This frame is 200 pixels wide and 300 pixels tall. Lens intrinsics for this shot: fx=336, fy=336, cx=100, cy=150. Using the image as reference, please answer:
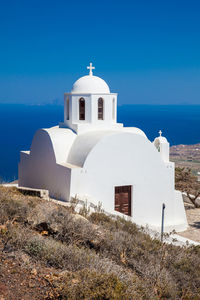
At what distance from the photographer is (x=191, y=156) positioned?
176 feet

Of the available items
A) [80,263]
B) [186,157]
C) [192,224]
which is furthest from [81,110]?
[186,157]

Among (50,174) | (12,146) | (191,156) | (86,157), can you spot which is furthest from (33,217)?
(12,146)

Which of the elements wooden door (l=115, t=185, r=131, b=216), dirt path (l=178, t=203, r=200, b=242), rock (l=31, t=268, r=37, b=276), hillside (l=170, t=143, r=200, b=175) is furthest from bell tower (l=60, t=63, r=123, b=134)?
hillside (l=170, t=143, r=200, b=175)

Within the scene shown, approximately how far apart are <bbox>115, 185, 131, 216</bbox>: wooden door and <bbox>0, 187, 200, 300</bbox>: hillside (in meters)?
4.01

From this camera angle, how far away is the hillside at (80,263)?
405cm

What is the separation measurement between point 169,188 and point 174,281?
23.0ft

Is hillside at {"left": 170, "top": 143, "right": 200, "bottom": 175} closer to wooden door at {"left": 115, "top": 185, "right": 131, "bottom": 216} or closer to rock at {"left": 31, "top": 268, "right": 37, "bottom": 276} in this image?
wooden door at {"left": 115, "top": 185, "right": 131, "bottom": 216}

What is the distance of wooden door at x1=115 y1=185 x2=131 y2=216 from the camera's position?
1122 centimetres

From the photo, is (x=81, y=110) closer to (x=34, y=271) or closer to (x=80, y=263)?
(x=80, y=263)

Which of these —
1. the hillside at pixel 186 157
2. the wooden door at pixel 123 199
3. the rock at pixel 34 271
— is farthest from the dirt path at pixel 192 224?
the hillside at pixel 186 157

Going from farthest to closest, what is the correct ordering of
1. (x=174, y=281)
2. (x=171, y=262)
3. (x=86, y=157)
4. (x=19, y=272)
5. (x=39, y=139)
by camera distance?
(x=39, y=139), (x=86, y=157), (x=171, y=262), (x=174, y=281), (x=19, y=272)

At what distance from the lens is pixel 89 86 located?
12469mm

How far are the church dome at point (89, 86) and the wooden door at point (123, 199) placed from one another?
3.73 m

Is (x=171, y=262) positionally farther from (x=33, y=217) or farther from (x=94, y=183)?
(x=94, y=183)
